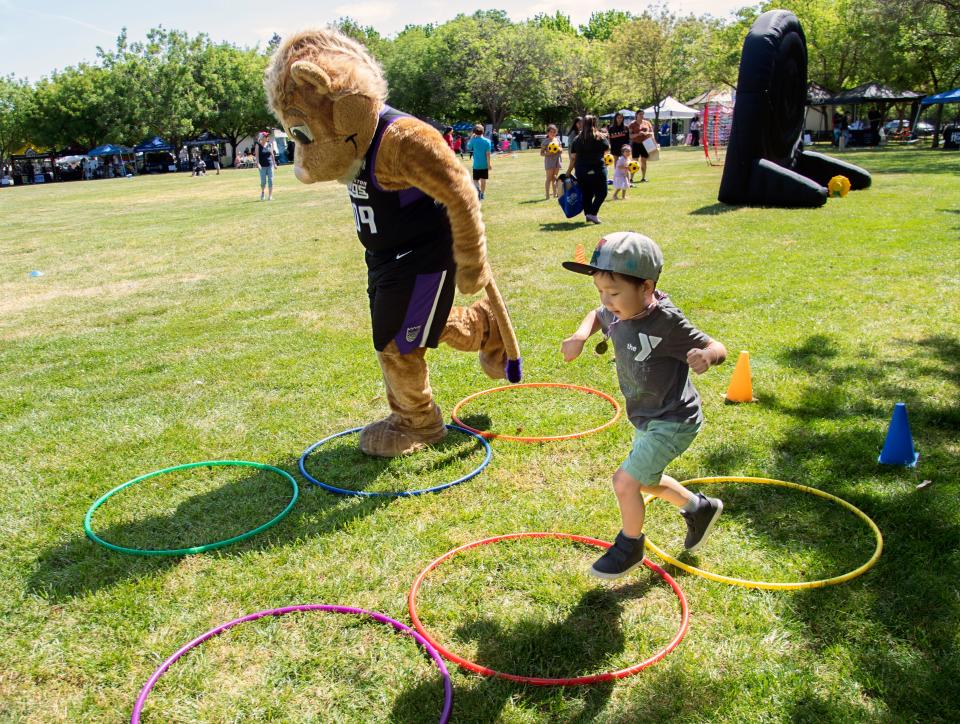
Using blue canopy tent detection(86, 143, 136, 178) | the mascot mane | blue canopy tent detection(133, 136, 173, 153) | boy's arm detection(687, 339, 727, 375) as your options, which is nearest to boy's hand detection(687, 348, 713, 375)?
boy's arm detection(687, 339, 727, 375)

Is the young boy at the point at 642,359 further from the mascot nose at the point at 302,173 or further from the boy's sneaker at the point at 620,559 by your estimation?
the mascot nose at the point at 302,173

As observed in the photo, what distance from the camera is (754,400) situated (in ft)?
19.3

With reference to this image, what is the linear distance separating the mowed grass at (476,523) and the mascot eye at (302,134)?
7.28 ft

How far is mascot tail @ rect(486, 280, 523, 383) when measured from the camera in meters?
5.39

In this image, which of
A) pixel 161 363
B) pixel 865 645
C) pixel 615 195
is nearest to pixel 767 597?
pixel 865 645

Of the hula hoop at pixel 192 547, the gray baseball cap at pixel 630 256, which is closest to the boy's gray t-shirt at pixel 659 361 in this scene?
the gray baseball cap at pixel 630 256

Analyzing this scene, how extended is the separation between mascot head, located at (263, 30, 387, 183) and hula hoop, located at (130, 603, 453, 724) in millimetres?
2643

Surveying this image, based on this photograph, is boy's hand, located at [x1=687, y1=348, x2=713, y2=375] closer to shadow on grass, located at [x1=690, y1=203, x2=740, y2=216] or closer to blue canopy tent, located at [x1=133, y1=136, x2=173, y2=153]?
shadow on grass, located at [x1=690, y1=203, x2=740, y2=216]

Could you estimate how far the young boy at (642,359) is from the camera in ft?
11.0

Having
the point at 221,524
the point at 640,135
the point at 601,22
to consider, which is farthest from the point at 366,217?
the point at 601,22

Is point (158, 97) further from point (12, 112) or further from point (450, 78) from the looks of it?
point (450, 78)

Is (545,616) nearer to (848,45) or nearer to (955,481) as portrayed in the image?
(955,481)

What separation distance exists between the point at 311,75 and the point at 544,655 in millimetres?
3551

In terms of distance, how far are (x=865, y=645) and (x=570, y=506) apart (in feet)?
5.69
